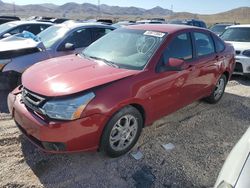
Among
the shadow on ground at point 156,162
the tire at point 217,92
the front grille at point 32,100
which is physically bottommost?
the shadow on ground at point 156,162

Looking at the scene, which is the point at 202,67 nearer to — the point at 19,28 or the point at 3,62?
the point at 3,62

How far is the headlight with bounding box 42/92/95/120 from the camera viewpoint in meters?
2.99

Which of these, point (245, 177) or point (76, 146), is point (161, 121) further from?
point (245, 177)

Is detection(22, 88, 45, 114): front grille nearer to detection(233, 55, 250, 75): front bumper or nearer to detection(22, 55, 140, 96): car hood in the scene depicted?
detection(22, 55, 140, 96): car hood

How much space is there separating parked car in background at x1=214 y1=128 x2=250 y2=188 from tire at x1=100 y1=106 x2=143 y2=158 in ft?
5.17

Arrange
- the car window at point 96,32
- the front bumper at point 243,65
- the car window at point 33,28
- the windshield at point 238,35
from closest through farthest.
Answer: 1. the car window at point 96,32
2. the front bumper at point 243,65
3. the car window at point 33,28
4. the windshield at point 238,35

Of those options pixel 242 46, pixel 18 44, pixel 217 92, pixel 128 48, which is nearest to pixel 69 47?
pixel 18 44

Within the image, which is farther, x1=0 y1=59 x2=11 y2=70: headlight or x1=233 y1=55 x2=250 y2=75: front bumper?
x1=233 y1=55 x2=250 y2=75: front bumper

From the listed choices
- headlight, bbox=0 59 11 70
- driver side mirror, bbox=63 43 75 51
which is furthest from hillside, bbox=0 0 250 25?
headlight, bbox=0 59 11 70

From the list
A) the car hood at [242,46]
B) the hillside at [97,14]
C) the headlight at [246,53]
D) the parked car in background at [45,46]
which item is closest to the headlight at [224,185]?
the parked car in background at [45,46]

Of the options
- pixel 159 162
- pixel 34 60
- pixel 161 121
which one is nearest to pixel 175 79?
pixel 161 121

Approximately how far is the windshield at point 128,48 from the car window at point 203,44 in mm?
914

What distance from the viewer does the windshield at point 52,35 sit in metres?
6.29

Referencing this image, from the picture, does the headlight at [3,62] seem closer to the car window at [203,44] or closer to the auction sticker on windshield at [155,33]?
the auction sticker on windshield at [155,33]
